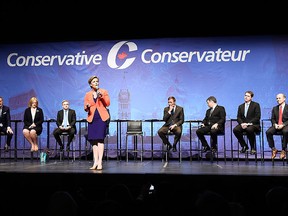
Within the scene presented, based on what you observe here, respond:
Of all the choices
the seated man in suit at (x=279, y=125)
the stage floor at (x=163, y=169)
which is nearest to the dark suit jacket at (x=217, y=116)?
the seated man in suit at (x=279, y=125)

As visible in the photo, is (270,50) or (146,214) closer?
(146,214)

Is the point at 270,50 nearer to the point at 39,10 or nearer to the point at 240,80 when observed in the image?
the point at 240,80

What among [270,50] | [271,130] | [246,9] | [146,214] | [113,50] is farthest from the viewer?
[113,50]

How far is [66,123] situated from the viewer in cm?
791

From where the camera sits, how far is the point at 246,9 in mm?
7320

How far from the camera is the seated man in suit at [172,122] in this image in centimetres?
743

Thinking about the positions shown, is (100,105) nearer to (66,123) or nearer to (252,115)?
(66,123)

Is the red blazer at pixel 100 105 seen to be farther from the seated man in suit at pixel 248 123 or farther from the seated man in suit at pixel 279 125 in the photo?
the seated man in suit at pixel 279 125

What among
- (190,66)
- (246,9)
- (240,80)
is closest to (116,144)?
(190,66)

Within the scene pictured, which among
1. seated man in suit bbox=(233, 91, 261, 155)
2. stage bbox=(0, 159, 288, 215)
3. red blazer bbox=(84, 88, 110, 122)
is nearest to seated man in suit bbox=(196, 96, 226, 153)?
seated man in suit bbox=(233, 91, 261, 155)

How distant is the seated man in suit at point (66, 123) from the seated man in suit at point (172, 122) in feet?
6.13

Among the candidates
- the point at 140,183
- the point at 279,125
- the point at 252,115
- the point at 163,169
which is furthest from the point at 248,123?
the point at 140,183

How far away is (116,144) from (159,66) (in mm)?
2072

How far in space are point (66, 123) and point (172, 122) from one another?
7.50ft
